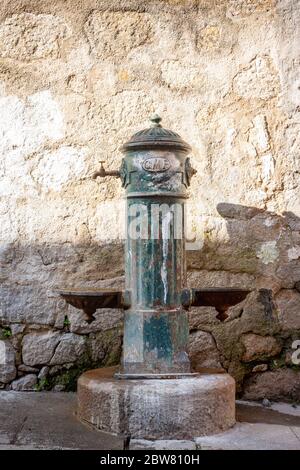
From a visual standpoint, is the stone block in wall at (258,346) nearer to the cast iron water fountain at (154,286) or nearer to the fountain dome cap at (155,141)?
the cast iron water fountain at (154,286)

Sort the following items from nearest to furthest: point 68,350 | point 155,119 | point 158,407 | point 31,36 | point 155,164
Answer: point 158,407 < point 155,164 < point 155,119 < point 68,350 < point 31,36

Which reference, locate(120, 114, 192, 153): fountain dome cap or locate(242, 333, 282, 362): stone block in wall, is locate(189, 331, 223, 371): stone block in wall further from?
locate(120, 114, 192, 153): fountain dome cap

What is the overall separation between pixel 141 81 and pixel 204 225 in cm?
85

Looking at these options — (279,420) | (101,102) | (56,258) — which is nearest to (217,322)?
(279,420)

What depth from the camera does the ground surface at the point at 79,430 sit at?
274 centimetres

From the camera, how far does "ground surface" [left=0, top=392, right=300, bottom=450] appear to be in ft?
9.00

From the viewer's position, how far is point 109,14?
381 cm

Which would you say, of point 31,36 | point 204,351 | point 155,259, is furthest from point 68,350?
point 31,36

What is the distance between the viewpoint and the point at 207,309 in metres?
3.67

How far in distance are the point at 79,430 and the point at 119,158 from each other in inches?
57.7

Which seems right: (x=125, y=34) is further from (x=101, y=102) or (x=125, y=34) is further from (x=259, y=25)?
(x=259, y=25)

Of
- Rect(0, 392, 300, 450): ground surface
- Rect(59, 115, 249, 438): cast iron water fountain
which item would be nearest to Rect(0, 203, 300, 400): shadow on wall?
Rect(0, 392, 300, 450): ground surface

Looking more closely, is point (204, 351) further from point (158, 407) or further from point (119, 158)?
point (119, 158)

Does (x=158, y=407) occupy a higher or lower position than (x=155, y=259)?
lower
